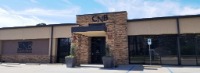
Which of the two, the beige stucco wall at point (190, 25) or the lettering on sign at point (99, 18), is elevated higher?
the lettering on sign at point (99, 18)

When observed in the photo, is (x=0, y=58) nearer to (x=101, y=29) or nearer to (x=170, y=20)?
(x=101, y=29)

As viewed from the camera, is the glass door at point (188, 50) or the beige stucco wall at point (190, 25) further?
the glass door at point (188, 50)

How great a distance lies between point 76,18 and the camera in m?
22.1

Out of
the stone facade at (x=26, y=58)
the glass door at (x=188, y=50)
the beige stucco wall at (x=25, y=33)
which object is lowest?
the stone facade at (x=26, y=58)

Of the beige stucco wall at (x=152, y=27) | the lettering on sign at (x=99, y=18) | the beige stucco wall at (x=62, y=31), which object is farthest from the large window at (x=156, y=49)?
the beige stucco wall at (x=62, y=31)

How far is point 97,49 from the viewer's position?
21.8m

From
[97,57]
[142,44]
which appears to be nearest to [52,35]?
[97,57]

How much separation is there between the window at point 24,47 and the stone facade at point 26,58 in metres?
0.57

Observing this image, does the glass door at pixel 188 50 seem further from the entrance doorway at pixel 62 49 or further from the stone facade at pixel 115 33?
the entrance doorway at pixel 62 49

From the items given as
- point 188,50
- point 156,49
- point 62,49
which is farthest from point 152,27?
point 62,49

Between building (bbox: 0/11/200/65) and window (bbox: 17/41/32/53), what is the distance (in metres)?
2.43

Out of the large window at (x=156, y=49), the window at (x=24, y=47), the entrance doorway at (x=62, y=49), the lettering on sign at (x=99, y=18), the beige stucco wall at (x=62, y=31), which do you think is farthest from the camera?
the window at (x=24, y=47)

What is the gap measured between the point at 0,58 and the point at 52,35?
7001 mm

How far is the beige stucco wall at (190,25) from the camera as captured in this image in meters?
19.2
